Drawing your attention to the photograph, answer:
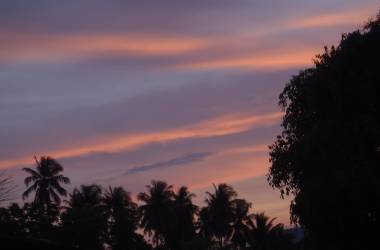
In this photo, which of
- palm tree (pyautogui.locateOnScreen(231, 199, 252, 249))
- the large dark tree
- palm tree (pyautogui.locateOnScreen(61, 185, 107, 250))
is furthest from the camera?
palm tree (pyautogui.locateOnScreen(231, 199, 252, 249))

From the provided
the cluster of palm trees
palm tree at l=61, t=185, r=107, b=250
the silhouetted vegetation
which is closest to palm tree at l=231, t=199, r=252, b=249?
the cluster of palm trees

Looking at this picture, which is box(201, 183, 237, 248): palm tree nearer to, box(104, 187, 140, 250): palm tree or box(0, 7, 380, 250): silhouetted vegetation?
box(104, 187, 140, 250): palm tree

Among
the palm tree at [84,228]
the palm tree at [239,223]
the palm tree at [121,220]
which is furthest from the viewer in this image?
the palm tree at [239,223]

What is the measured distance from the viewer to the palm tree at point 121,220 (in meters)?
66.2

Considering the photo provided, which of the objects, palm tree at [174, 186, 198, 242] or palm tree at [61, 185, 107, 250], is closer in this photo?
palm tree at [61, 185, 107, 250]

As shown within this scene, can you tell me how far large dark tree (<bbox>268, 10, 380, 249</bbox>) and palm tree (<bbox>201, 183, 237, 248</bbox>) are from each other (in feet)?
158

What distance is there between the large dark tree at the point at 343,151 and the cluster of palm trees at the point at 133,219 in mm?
30173

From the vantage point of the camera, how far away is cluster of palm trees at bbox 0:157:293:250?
55812 mm

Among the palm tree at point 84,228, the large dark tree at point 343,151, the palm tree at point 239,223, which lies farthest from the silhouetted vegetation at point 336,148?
the palm tree at point 239,223

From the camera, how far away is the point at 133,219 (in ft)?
234

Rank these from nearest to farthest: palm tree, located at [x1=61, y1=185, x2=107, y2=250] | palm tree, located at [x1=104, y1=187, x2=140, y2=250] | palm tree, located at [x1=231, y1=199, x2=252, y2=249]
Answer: palm tree, located at [x1=61, y1=185, x2=107, y2=250] → palm tree, located at [x1=104, y1=187, x2=140, y2=250] → palm tree, located at [x1=231, y1=199, x2=252, y2=249]

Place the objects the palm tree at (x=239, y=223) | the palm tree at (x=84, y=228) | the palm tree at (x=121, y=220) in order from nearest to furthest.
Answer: the palm tree at (x=84, y=228) → the palm tree at (x=121, y=220) → the palm tree at (x=239, y=223)

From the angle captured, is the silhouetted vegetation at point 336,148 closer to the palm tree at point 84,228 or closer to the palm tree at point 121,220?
the palm tree at point 84,228

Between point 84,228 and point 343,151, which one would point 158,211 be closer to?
point 84,228
